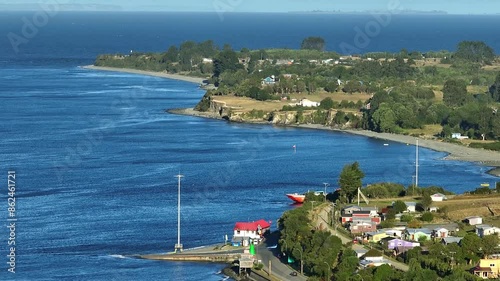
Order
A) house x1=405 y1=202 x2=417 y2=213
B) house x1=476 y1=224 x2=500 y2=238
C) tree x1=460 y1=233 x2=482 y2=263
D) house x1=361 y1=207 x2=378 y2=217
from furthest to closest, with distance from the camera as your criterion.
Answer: house x1=405 y1=202 x2=417 y2=213, house x1=361 y1=207 x2=378 y2=217, house x1=476 y1=224 x2=500 y2=238, tree x1=460 y1=233 x2=482 y2=263

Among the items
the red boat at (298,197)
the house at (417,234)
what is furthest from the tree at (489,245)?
the red boat at (298,197)

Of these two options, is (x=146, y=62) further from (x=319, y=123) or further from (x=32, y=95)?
(x=319, y=123)

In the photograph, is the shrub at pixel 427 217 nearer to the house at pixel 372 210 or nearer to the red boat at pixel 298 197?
the house at pixel 372 210

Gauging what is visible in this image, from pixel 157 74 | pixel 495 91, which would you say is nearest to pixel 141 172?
pixel 495 91

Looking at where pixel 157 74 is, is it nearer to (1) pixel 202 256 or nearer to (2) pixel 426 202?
(2) pixel 426 202

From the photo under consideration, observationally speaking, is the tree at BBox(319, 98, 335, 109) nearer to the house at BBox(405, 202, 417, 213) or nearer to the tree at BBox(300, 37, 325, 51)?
the house at BBox(405, 202, 417, 213)

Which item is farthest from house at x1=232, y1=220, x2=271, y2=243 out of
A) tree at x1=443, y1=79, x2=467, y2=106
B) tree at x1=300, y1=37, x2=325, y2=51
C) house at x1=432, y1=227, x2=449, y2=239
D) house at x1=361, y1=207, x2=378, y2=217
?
tree at x1=300, y1=37, x2=325, y2=51

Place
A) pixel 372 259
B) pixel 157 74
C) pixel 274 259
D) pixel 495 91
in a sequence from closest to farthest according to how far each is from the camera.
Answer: pixel 372 259
pixel 274 259
pixel 495 91
pixel 157 74
